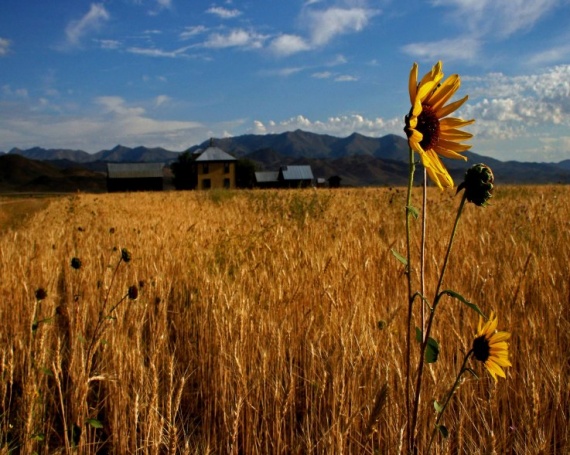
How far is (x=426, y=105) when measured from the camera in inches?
49.4

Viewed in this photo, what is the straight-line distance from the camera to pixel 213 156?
5888cm

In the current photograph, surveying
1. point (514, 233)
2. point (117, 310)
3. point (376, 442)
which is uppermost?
point (514, 233)

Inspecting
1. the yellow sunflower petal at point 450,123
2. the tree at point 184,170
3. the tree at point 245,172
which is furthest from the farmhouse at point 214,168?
the yellow sunflower petal at point 450,123

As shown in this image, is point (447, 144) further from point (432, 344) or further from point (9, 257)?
point (9, 257)

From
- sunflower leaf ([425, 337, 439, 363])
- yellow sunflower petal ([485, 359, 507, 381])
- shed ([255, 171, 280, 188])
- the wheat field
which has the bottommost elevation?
the wheat field

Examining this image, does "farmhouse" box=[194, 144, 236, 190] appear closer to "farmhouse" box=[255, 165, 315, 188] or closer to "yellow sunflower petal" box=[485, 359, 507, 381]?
"farmhouse" box=[255, 165, 315, 188]

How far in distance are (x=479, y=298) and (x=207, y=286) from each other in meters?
1.78

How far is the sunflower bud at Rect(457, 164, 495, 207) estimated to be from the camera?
1.12 metres

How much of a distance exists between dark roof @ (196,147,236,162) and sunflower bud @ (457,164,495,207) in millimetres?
A: 58602

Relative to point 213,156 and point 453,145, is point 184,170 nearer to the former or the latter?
point 213,156

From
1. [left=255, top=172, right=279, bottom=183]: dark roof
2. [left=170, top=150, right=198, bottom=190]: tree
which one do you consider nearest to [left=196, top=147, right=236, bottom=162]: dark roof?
[left=170, top=150, right=198, bottom=190]: tree

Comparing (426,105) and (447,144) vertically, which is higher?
(426,105)

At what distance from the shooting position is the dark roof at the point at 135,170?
56719mm

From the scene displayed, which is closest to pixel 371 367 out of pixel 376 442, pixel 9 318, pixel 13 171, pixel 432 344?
pixel 376 442
